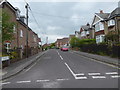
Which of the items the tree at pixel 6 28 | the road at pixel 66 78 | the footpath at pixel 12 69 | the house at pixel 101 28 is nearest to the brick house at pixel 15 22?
the tree at pixel 6 28

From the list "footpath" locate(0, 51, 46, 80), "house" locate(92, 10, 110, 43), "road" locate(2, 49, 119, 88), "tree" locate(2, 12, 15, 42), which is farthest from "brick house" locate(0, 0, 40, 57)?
"house" locate(92, 10, 110, 43)

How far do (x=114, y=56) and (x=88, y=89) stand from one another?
41.8ft

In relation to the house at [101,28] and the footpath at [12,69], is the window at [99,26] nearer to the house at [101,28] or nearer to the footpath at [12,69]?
the house at [101,28]

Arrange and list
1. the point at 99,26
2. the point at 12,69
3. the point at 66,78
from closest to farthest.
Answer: the point at 66,78 < the point at 12,69 < the point at 99,26

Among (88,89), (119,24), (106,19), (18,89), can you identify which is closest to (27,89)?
(18,89)

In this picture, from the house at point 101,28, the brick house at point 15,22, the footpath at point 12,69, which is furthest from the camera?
the house at point 101,28

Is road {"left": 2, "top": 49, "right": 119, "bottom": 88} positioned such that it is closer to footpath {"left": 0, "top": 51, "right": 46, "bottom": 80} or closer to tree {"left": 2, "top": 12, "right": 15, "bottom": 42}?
footpath {"left": 0, "top": 51, "right": 46, "bottom": 80}

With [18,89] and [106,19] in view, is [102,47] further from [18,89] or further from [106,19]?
[18,89]

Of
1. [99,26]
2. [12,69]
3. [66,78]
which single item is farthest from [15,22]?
[99,26]

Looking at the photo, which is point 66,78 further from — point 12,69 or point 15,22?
point 15,22

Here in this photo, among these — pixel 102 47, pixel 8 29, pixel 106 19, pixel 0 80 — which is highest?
pixel 106 19

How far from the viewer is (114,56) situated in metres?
16.9

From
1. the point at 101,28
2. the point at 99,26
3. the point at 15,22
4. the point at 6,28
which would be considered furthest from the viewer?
the point at 99,26

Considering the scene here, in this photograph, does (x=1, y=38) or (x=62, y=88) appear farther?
(x=1, y=38)
